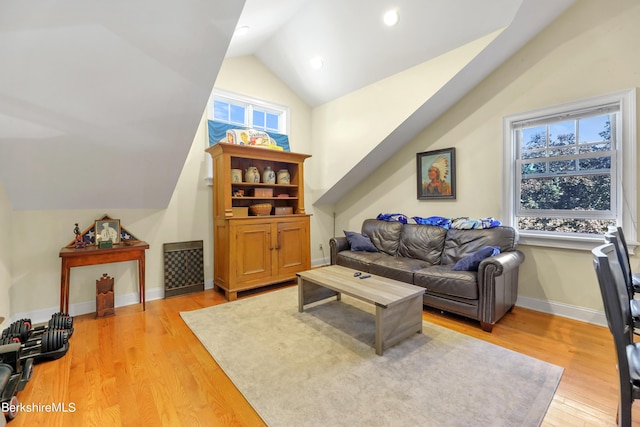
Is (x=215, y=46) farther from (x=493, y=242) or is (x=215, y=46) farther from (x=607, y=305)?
(x=493, y=242)

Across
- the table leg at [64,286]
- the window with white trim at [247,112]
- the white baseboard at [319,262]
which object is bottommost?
the white baseboard at [319,262]

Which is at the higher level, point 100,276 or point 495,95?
point 495,95

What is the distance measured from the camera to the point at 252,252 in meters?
3.50

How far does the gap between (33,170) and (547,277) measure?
498 centimetres

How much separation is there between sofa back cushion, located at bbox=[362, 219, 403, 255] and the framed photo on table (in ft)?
10.6

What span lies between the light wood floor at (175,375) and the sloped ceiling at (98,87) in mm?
1479

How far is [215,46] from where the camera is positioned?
188 cm

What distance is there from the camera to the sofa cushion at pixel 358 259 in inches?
137

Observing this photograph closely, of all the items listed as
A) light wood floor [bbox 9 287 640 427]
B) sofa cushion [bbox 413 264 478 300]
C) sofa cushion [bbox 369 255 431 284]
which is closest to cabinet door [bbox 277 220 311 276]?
sofa cushion [bbox 369 255 431 284]

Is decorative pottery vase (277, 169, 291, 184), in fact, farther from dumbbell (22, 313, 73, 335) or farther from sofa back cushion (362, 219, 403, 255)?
dumbbell (22, 313, 73, 335)

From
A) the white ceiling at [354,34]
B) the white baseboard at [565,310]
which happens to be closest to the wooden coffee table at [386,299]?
the white baseboard at [565,310]

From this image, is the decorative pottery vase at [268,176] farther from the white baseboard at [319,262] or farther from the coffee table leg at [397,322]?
the coffee table leg at [397,322]

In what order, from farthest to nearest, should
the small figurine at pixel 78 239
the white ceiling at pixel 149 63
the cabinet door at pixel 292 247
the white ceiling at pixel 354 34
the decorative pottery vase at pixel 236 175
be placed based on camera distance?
the cabinet door at pixel 292 247 < the decorative pottery vase at pixel 236 175 < the small figurine at pixel 78 239 < the white ceiling at pixel 354 34 < the white ceiling at pixel 149 63

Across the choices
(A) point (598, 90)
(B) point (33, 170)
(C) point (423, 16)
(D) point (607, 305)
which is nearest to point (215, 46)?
(B) point (33, 170)
